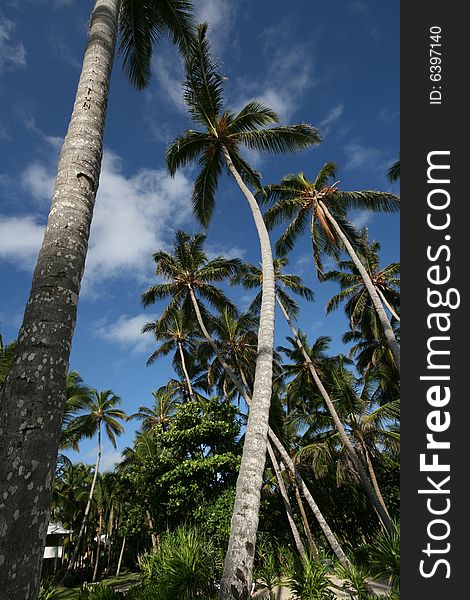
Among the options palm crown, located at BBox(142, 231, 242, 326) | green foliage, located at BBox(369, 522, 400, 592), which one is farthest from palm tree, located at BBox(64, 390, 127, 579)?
green foliage, located at BBox(369, 522, 400, 592)

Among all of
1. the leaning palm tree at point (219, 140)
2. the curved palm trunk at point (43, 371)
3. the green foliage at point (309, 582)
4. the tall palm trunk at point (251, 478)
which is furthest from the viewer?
the leaning palm tree at point (219, 140)

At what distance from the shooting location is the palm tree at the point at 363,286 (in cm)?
2170

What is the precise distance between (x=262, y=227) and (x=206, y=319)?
12133 millimetres

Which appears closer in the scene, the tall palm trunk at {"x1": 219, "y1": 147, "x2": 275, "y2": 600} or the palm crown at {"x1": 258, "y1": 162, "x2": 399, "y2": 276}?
the tall palm trunk at {"x1": 219, "y1": 147, "x2": 275, "y2": 600}

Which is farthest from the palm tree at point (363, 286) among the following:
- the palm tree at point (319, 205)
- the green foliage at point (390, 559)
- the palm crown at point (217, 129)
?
the green foliage at point (390, 559)

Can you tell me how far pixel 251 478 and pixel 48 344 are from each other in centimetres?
456

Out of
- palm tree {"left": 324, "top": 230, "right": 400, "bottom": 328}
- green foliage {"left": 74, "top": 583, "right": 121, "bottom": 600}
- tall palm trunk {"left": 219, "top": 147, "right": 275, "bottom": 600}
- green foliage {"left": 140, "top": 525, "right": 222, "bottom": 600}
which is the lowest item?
green foliage {"left": 74, "top": 583, "right": 121, "bottom": 600}

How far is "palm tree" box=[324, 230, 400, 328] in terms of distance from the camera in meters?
21.7

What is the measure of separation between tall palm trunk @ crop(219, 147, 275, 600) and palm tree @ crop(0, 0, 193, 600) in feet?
12.4

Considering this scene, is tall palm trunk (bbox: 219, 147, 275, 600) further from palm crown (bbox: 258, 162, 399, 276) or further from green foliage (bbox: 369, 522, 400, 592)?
palm crown (bbox: 258, 162, 399, 276)

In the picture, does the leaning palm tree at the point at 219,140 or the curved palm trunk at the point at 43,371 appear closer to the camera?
the curved palm trunk at the point at 43,371

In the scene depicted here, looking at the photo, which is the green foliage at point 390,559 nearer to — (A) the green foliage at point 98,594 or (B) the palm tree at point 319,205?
(A) the green foliage at point 98,594

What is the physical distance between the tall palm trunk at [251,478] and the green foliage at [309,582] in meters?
3.35

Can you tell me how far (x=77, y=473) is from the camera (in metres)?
37.3
